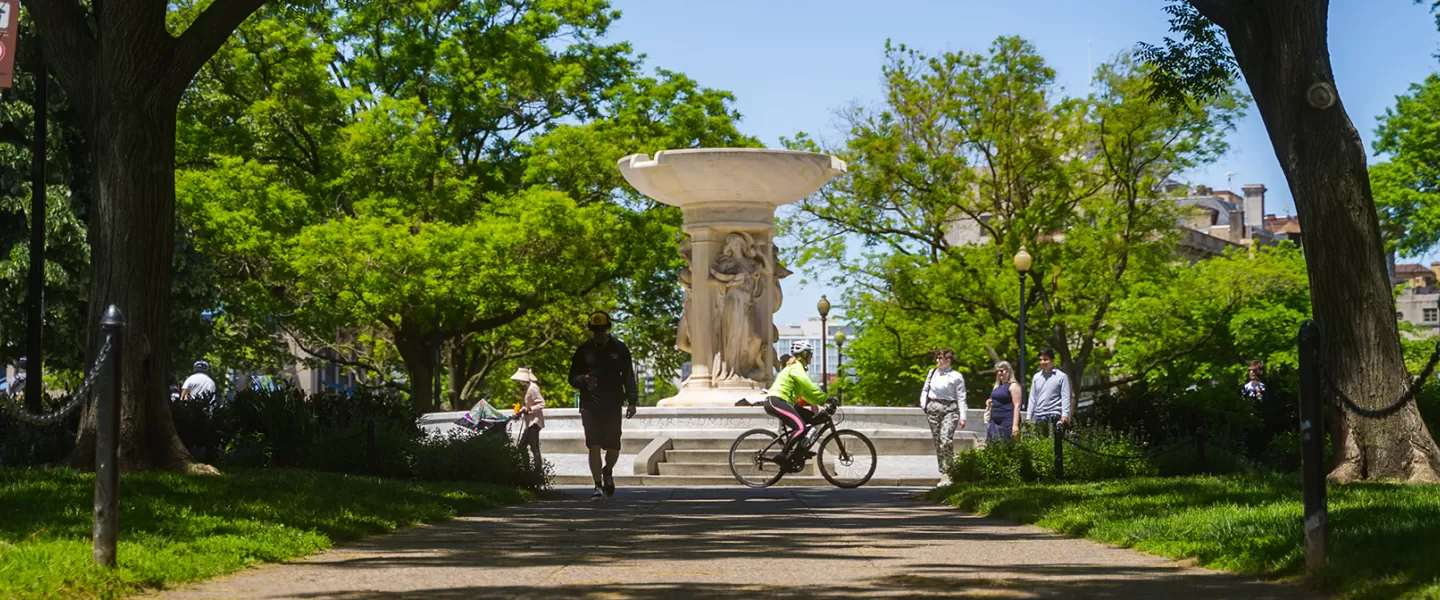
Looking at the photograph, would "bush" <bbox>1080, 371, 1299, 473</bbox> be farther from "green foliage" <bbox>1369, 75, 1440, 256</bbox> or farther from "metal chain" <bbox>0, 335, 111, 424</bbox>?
"green foliage" <bbox>1369, 75, 1440, 256</bbox>

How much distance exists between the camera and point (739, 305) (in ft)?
88.7

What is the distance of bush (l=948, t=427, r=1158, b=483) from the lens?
16219mm

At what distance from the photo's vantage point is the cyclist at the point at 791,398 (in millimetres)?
18812

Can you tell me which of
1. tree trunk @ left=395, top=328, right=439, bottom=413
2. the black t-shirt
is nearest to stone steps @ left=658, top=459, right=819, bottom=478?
the black t-shirt

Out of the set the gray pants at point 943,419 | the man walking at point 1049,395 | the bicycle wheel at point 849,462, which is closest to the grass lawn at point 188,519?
the bicycle wheel at point 849,462

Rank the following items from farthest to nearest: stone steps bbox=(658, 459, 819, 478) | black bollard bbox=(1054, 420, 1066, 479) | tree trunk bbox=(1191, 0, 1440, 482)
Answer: stone steps bbox=(658, 459, 819, 478)
black bollard bbox=(1054, 420, 1066, 479)
tree trunk bbox=(1191, 0, 1440, 482)

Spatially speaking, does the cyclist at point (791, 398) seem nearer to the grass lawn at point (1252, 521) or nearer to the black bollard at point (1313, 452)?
the grass lawn at point (1252, 521)

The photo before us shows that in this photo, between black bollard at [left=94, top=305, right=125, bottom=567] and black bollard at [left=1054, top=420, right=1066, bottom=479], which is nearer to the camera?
black bollard at [left=94, top=305, right=125, bottom=567]

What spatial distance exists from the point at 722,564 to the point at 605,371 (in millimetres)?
7302

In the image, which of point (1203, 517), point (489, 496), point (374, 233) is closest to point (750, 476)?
point (489, 496)

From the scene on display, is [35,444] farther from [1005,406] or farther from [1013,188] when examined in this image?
[1013,188]

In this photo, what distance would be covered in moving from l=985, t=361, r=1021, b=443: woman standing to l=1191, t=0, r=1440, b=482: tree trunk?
19.9 feet

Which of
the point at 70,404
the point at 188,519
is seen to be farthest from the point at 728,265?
the point at 70,404

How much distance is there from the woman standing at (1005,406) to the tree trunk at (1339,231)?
239 inches
